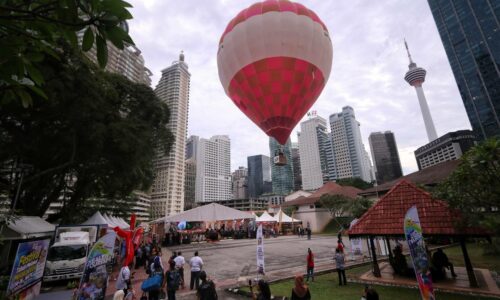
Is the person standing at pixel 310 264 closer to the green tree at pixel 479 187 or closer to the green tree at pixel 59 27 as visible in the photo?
the green tree at pixel 479 187

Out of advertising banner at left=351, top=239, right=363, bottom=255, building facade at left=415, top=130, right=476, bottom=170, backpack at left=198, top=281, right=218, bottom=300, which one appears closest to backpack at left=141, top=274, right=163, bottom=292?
backpack at left=198, top=281, right=218, bottom=300

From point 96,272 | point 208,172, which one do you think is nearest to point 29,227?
point 96,272

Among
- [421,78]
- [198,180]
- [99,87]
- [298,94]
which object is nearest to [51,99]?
[99,87]

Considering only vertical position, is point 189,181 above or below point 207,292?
above

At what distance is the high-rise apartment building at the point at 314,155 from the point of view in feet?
472

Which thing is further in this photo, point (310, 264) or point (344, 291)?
point (310, 264)

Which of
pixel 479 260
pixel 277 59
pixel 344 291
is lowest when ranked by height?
pixel 344 291

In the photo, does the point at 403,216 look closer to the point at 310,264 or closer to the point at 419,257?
the point at 310,264

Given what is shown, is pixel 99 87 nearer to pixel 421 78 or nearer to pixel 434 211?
pixel 434 211

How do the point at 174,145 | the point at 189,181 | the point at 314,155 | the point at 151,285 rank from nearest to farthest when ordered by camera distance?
the point at 151,285
the point at 174,145
the point at 314,155
the point at 189,181

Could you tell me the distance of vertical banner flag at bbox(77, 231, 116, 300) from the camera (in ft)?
19.8

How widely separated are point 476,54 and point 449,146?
132ft

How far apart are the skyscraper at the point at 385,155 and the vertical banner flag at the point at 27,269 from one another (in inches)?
6221

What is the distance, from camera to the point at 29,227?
14.4 m
